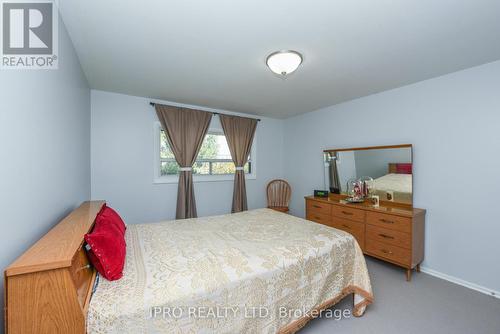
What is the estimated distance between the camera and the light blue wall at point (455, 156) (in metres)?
2.16

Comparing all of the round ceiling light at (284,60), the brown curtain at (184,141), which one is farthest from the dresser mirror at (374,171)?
the brown curtain at (184,141)

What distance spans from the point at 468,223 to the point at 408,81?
180cm

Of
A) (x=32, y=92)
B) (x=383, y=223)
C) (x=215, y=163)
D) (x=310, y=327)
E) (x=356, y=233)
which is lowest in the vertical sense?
(x=310, y=327)

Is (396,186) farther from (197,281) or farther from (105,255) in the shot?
(105,255)

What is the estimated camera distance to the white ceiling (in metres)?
1.41

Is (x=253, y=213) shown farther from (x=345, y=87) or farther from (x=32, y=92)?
(x=32, y=92)

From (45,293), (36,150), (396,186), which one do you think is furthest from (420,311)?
(36,150)

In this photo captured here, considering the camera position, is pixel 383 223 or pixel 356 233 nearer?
pixel 383 223

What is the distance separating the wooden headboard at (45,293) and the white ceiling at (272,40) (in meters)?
1.56

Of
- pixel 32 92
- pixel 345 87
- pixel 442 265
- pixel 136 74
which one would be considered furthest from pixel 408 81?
pixel 32 92

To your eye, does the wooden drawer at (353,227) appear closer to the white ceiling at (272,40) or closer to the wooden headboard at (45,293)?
the white ceiling at (272,40)

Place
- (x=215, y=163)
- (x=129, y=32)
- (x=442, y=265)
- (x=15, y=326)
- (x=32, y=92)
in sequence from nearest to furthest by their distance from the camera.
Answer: (x=15, y=326), (x=32, y=92), (x=129, y=32), (x=442, y=265), (x=215, y=163)

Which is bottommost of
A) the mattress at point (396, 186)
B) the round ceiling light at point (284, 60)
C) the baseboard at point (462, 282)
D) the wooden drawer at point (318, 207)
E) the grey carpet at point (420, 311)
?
the grey carpet at point (420, 311)

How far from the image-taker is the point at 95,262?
1229 mm
